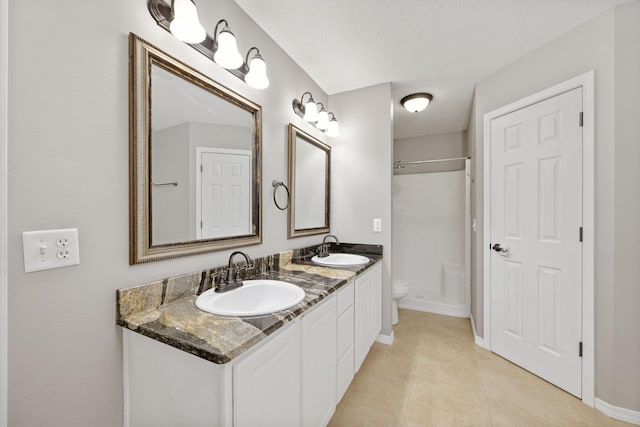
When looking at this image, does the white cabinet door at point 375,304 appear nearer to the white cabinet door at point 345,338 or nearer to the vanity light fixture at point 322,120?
the white cabinet door at point 345,338

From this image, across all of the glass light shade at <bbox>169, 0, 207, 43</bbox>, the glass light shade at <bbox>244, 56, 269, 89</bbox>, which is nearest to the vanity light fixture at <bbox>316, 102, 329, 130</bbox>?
the glass light shade at <bbox>244, 56, 269, 89</bbox>

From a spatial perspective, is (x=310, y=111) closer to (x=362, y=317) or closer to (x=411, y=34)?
(x=411, y=34)

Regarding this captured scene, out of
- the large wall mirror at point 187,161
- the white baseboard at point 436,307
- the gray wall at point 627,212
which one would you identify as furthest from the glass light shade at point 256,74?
the white baseboard at point 436,307

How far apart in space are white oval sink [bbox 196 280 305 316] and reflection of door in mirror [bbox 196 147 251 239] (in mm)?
307

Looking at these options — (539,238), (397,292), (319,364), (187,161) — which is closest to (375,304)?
(397,292)

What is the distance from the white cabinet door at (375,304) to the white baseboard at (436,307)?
1184 millimetres

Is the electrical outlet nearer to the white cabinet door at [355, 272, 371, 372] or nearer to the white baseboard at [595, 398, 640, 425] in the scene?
the white cabinet door at [355, 272, 371, 372]

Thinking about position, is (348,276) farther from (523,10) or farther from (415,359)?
(523,10)

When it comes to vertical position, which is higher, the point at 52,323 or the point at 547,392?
the point at 52,323

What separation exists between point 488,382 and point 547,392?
34 cm

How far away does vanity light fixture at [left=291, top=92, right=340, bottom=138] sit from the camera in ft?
6.49

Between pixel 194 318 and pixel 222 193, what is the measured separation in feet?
2.18

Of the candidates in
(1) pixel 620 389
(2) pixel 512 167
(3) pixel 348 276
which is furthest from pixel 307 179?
(1) pixel 620 389

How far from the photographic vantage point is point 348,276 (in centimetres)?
155
